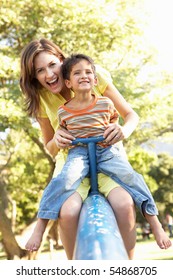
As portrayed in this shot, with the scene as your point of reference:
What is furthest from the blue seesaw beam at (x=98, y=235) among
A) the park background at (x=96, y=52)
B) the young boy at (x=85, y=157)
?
the park background at (x=96, y=52)

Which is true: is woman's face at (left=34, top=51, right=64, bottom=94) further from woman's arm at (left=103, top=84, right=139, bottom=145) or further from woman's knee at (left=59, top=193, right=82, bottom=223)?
woman's knee at (left=59, top=193, right=82, bottom=223)

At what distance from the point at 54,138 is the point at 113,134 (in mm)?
347

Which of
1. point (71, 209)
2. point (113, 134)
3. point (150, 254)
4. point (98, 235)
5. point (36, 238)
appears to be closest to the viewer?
point (98, 235)

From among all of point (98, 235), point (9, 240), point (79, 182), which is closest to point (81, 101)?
point (79, 182)

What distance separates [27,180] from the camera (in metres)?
18.1

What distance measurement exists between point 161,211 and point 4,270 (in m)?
27.6

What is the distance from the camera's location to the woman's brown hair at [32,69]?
2.59 metres

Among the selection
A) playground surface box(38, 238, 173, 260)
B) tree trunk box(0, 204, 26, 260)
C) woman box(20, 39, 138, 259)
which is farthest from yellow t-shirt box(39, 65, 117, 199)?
playground surface box(38, 238, 173, 260)

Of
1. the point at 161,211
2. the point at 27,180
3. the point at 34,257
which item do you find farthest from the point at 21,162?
the point at 161,211

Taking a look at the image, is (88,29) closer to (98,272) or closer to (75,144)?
(75,144)

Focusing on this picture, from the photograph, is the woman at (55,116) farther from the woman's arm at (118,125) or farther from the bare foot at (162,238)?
the bare foot at (162,238)

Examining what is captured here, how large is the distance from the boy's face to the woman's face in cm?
17

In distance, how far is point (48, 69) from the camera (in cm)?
257

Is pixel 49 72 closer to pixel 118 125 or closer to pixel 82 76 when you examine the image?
pixel 82 76
